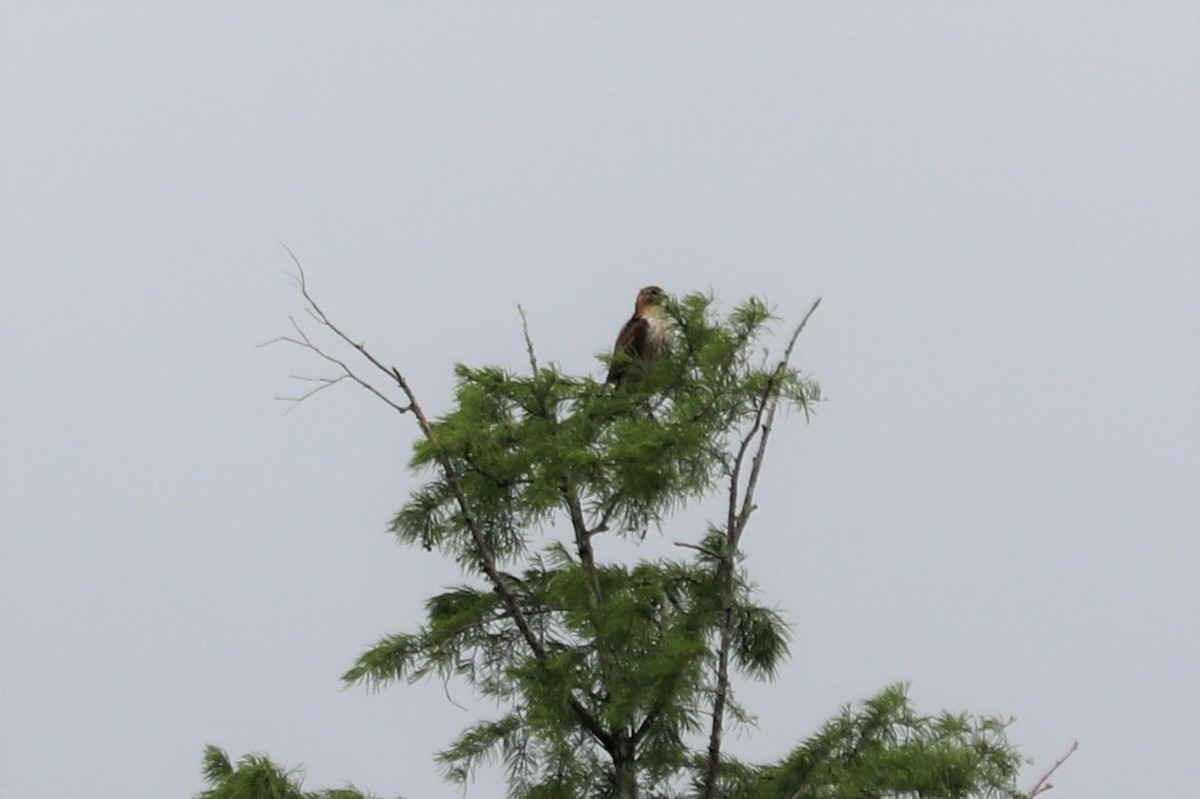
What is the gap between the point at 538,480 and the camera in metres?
6.46

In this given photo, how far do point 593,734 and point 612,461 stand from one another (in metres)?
1.06

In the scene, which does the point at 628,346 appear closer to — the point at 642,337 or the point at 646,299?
the point at 642,337

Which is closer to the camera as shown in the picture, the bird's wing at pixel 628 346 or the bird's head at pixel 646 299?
the bird's wing at pixel 628 346

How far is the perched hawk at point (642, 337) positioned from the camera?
694 centimetres

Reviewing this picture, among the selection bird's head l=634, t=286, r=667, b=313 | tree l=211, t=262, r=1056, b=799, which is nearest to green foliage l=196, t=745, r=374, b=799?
tree l=211, t=262, r=1056, b=799

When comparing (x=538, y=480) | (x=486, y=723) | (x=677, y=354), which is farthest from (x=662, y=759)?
(x=677, y=354)

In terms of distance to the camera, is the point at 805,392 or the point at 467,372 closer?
the point at 805,392

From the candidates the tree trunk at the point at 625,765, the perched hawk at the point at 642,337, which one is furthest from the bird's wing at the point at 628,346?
the tree trunk at the point at 625,765

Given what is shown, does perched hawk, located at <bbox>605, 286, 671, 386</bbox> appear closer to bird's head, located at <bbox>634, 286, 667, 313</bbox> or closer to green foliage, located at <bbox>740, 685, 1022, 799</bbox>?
bird's head, located at <bbox>634, 286, 667, 313</bbox>

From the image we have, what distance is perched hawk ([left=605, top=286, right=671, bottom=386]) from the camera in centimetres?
694

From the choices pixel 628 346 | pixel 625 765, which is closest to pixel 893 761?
pixel 625 765

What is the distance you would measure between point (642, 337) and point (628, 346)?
0.39 feet

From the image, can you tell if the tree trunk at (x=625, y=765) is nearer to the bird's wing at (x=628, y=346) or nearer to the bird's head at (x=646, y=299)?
the bird's wing at (x=628, y=346)

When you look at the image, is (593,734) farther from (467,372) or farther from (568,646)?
(467,372)
